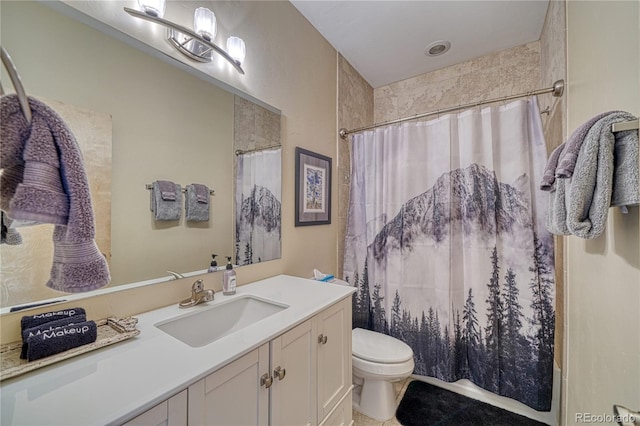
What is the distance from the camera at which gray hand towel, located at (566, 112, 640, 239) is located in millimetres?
655

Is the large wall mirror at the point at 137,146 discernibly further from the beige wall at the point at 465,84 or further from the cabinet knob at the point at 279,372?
the beige wall at the point at 465,84

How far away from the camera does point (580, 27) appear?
1.09 meters

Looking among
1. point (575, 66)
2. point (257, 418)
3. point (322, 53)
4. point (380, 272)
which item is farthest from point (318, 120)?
point (257, 418)

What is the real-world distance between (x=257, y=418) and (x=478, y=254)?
154 cm

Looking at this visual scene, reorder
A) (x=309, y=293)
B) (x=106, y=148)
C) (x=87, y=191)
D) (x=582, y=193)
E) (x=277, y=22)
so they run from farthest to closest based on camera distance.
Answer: (x=277, y=22) → (x=309, y=293) → (x=106, y=148) → (x=582, y=193) → (x=87, y=191)

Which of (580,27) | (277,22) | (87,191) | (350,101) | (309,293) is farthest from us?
(350,101)

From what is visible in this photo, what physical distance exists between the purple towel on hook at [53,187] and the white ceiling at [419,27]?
172 cm

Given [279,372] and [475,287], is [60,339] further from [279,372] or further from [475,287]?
[475,287]

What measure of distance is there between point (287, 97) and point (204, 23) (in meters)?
0.62

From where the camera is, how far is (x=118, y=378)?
0.61m

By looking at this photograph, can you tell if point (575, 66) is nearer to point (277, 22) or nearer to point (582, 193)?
point (582, 193)

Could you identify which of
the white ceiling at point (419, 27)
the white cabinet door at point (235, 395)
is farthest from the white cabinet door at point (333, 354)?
the white ceiling at point (419, 27)

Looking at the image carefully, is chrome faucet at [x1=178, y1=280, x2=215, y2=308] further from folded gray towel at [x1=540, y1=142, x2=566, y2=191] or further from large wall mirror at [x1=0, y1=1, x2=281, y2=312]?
folded gray towel at [x1=540, y1=142, x2=566, y2=191]

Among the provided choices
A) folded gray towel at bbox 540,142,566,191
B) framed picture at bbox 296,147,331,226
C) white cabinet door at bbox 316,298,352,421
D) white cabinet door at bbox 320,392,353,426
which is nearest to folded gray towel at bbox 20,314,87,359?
white cabinet door at bbox 316,298,352,421
